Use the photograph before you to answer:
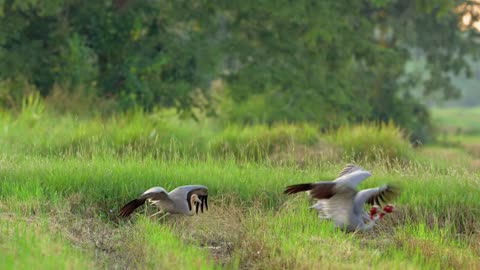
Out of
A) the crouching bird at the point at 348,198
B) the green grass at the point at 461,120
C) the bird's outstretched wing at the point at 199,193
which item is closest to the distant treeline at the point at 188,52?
the bird's outstretched wing at the point at 199,193

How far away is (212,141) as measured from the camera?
1516 cm

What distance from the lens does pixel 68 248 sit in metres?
7.71

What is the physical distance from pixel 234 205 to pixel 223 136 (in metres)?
5.23

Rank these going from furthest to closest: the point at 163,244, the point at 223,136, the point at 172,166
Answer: the point at 223,136
the point at 172,166
the point at 163,244

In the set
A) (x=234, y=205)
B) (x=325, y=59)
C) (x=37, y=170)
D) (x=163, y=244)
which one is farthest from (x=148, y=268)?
(x=325, y=59)

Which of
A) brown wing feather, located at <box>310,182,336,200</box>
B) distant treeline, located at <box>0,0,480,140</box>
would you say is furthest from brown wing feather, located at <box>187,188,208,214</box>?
distant treeline, located at <box>0,0,480,140</box>

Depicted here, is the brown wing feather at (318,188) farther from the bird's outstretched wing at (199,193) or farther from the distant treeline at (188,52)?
the distant treeline at (188,52)

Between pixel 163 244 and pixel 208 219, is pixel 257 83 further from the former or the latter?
pixel 163 244

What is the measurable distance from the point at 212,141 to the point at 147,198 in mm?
6313

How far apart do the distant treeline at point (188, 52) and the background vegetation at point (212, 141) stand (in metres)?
0.04

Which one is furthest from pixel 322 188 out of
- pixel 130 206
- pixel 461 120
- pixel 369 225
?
pixel 461 120

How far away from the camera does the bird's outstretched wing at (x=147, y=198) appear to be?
8820 millimetres

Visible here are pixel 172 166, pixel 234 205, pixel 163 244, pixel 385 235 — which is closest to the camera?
pixel 163 244

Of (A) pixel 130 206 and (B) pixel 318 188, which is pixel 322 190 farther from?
(A) pixel 130 206
